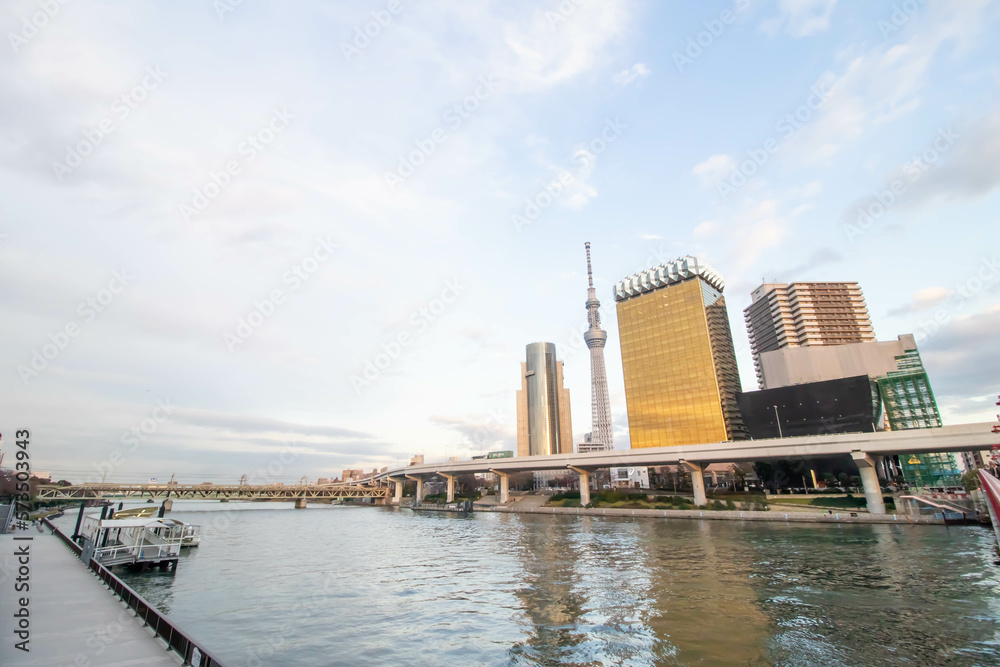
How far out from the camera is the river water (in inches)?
625

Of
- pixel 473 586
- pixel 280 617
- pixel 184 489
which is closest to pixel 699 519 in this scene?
pixel 473 586

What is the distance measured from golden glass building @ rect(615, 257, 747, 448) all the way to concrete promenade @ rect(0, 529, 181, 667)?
161 metres

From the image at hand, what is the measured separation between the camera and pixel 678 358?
6540 inches

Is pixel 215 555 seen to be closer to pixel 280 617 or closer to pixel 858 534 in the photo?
pixel 280 617

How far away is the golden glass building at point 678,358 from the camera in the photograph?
158625 millimetres

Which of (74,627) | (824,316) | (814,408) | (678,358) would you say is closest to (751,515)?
(814,408)

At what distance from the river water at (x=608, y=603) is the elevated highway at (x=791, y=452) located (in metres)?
17.4

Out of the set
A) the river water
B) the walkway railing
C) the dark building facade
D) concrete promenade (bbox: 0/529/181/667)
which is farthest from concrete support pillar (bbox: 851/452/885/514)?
concrete promenade (bbox: 0/529/181/667)

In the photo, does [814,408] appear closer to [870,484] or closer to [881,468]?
[881,468]

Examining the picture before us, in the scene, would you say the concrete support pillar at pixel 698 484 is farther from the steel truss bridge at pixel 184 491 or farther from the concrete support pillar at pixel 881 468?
the steel truss bridge at pixel 184 491

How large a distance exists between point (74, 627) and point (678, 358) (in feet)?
560

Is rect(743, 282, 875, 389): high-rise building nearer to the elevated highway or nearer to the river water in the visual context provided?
the elevated highway

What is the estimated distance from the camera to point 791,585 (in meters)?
24.3

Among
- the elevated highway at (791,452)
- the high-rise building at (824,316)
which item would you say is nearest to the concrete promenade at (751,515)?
the elevated highway at (791,452)
